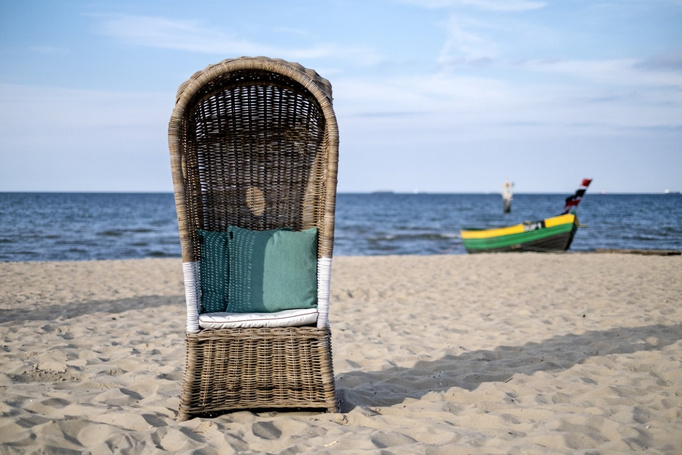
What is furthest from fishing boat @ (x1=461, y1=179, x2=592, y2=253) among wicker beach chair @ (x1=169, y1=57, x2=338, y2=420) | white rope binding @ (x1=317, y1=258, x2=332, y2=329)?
white rope binding @ (x1=317, y1=258, x2=332, y2=329)

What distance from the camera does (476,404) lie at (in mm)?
3098

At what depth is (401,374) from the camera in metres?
3.76

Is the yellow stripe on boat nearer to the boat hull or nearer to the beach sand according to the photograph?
the boat hull

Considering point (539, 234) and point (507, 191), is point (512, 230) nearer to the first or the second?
point (539, 234)

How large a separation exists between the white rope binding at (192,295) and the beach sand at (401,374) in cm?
51

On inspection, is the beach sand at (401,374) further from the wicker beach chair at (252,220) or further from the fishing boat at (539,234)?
the fishing boat at (539,234)

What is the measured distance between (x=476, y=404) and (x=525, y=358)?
120cm

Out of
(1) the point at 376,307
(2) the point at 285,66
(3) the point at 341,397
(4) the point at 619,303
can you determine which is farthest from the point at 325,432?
(4) the point at 619,303

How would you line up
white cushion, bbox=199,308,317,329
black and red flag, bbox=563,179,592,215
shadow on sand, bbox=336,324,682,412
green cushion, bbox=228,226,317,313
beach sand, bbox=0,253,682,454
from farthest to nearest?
black and red flag, bbox=563,179,592,215 → shadow on sand, bbox=336,324,682,412 → green cushion, bbox=228,226,317,313 → white cushion, bbox=199,308,317,329 → beach sand, bbox=0,253,682,454

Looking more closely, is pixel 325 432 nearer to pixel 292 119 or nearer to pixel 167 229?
pixel 292 119

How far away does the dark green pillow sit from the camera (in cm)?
324

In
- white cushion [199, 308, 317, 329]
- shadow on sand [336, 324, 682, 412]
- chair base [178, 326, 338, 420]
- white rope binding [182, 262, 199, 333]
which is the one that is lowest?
shadow on sand [336, 324, 682, 412]

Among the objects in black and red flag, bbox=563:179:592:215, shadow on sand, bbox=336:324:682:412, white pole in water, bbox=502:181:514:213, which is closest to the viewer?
shadow on sand, bbox=336:324:682:412

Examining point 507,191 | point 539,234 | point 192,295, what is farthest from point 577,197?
point 507,191
